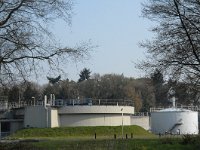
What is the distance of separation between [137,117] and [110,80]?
28.3m

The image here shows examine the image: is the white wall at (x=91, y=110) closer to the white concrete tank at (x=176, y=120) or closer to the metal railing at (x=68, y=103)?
the metal railing at (x=68, y=103)

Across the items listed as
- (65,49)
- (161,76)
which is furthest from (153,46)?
(65,49)

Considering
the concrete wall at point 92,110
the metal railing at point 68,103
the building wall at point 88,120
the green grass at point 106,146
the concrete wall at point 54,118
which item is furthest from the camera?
the metal railing at point 68,103

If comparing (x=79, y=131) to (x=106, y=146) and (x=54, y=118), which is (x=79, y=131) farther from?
(x=106, y=146)

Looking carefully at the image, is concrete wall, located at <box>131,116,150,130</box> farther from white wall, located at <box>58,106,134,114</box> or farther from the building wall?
the building wall

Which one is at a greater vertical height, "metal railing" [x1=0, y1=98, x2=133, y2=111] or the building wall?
"metal railing" [x1=0, y1=98, x2=133, y2=111]

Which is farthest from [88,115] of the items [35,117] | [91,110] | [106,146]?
[106,146]

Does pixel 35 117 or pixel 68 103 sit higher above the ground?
pixel 68 103

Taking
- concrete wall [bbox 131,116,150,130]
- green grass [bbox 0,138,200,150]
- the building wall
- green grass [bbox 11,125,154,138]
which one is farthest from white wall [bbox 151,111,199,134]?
green grass [bbox 0,138,200,150]

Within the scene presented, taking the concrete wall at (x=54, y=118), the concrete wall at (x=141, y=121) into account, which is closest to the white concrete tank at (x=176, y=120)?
the concrete wall at (x=141, y=121)

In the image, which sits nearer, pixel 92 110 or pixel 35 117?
pixel 92 110

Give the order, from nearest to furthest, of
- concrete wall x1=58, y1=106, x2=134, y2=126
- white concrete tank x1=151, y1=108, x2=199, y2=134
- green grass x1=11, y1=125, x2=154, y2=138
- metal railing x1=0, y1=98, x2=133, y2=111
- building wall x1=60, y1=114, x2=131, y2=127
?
green grass x1=11, y1=125, x2=154, y2=138 < concrete wall x1=58, y1=106, x2=134, y2=126 < building wall x1=60, y1=114, x2=131, y2=127 < metal railing x1=0, y1=98, x2=133, y2=111 < white concrete tank x1=151, y1=108, x2=199, y2=134

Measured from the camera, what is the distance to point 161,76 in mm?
23156

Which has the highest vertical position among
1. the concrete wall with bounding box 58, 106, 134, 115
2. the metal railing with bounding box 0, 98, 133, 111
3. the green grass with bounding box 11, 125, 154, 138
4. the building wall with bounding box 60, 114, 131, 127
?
the metal railing with bounding box 0, 98, 133, 111
